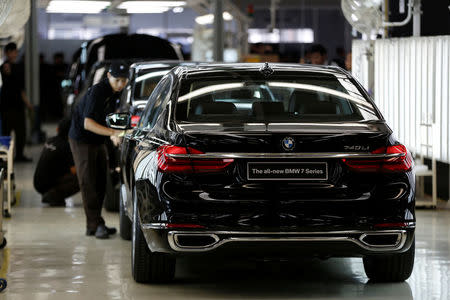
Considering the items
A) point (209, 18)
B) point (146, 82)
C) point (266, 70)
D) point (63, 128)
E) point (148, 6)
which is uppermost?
point (148, 6)

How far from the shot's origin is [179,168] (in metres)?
6.21

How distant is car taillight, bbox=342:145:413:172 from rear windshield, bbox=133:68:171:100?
4.68 metres

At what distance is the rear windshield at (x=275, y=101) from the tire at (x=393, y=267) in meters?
0.92

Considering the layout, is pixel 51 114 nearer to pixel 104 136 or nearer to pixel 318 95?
pixel 104 136

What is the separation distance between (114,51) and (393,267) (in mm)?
11225

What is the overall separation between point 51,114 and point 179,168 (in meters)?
24.8

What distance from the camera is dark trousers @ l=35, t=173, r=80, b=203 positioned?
38.9 feet

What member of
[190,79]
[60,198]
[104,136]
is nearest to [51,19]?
[60,198]

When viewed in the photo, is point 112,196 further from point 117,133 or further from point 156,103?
point 156,103

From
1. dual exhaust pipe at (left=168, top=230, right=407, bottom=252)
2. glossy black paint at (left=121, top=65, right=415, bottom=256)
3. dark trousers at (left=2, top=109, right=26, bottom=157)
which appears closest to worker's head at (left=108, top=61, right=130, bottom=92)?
glossy black paint at (left=121, top=65, right=415, bottom=256)

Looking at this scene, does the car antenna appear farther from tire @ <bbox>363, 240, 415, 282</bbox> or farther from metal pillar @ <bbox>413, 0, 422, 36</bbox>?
metal pillar @ <bbox>413, 0, 422, 36</bbox>

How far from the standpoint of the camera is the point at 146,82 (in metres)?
10.8

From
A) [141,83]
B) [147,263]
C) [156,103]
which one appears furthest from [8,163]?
[147,263]

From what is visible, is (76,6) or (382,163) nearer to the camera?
(382,163)
